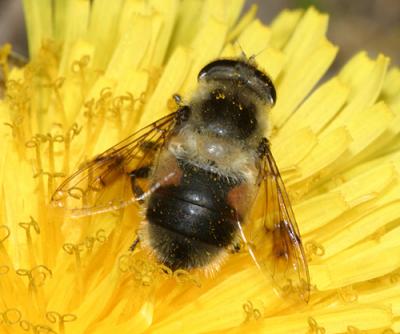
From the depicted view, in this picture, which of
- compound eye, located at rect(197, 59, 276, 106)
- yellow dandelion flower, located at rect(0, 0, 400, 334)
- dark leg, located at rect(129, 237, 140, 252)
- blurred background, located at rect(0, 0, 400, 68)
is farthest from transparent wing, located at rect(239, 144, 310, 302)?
blurred background, located at rect(0, 0, 400, 68)

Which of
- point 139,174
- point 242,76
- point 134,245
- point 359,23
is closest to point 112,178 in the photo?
point 139,174

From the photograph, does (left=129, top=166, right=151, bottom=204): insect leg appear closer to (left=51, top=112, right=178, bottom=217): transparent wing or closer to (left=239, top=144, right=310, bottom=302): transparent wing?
(left=51, top=112, right=178, bottom=217): transparent wing

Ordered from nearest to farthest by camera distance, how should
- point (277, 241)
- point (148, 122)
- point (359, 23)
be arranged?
point (277, 241) < point (148, 122) < point (359, 23)

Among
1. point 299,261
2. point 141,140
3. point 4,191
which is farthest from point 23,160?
point 299,261

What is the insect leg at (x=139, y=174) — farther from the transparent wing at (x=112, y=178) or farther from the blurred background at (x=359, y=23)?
the blurred background at (x=359, y=23)

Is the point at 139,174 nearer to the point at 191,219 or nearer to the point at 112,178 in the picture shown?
the point at 112,178

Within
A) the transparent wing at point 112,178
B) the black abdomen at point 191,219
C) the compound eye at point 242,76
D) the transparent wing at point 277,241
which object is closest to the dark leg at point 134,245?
the transparent wing at point 112,178
